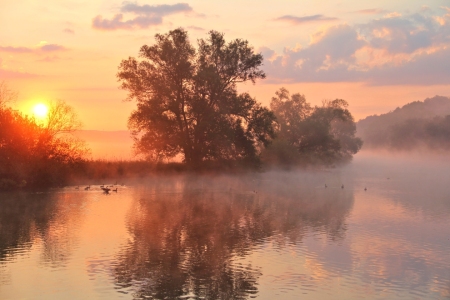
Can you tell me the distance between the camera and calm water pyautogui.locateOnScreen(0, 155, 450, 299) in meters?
18.1

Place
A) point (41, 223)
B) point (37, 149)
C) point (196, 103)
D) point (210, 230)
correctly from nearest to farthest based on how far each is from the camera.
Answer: point (210, 230), point (41, 223), point (37, 149), point (196, 103)

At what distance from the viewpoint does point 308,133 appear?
97.3m

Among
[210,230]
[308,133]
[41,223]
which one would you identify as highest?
[308,133]

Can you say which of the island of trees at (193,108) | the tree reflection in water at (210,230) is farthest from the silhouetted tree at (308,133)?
the tree reflection in water at (210,230)

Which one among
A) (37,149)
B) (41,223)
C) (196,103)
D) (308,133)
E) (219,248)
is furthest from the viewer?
(308,133)

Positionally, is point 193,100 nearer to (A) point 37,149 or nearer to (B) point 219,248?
(A) point 37,149

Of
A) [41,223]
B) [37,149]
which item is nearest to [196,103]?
[37,149]

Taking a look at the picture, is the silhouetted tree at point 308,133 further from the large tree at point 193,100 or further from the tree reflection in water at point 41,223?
the tree reflection in water at point 41,223

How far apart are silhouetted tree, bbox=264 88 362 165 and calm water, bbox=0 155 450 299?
42.9 metres

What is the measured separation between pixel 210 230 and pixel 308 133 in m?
70.2

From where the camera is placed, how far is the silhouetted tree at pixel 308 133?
290ft

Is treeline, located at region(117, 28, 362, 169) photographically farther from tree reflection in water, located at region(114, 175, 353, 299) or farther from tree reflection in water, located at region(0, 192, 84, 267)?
tree reflection in water, located at region(0, 192, 84, 267)

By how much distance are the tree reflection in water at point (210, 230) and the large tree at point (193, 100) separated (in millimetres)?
10025

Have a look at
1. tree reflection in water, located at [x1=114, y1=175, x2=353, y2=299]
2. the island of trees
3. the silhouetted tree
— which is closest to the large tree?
the island of trees
